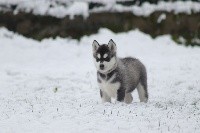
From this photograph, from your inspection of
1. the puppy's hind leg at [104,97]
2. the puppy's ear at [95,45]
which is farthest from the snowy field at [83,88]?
the puppy's ear at [95,45]

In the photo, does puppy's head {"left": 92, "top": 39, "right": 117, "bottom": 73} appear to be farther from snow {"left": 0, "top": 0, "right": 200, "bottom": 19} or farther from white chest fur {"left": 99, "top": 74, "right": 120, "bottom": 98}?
snow {"left": 0, "top": 0, "right": 200, "bottom": 19}

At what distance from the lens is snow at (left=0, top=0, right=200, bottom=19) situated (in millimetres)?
25328

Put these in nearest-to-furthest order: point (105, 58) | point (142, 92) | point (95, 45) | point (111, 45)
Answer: point (105, 58)
point (111, 45)
point (95, 45)
point (142, 92)

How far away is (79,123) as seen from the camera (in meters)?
8.45

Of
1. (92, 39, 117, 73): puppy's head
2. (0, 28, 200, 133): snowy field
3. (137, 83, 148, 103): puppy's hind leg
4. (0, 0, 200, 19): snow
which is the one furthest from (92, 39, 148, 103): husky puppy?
(0, 0, 200, 19): snow

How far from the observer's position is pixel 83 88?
13836 mm

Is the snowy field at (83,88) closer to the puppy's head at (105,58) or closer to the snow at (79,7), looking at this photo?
the puppy's head at (105,58)

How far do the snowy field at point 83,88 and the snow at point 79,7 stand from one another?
3605mm

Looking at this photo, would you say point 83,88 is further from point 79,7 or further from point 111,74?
point 79,7

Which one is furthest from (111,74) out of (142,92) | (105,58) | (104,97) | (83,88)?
(83,88)

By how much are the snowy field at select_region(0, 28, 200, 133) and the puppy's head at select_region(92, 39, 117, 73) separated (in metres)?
0.79

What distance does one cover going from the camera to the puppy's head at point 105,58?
1002 cm

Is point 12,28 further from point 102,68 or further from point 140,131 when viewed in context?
point 140,131

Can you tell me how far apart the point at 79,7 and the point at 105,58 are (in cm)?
1632
